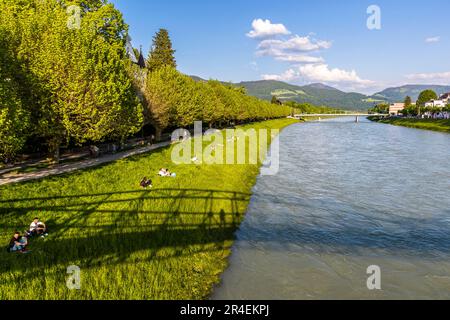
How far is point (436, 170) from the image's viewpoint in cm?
4184

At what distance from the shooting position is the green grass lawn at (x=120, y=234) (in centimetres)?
1338

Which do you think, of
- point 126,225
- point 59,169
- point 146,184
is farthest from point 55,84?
point 126,225

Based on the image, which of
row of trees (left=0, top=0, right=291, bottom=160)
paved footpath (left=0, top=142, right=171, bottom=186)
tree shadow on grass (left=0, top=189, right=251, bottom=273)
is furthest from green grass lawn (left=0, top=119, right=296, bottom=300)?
row of trees (left=0, top=0, right=291, bottom=160)

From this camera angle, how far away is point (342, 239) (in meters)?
20.5

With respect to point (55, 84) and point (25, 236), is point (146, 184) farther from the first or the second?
point (25, 236)

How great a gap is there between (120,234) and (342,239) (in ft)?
42.9

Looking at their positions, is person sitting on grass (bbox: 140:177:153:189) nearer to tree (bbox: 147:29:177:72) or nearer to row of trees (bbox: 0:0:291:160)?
row of trees (bbox: 0:0:291:160)

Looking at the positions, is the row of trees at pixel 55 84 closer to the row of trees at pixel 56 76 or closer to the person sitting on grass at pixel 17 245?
the row of trees at pixel 56 76

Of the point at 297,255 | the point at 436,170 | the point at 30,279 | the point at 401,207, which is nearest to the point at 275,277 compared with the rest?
the point at 297,255

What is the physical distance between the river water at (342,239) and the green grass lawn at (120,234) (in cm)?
165

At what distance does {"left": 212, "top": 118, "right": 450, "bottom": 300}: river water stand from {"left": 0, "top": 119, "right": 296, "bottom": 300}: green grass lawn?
165 centimetres

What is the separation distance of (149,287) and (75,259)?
383 centimetres

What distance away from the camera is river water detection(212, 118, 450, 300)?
49.8ft

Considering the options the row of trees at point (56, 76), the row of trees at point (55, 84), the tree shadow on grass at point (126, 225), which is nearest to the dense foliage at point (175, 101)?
the row of trees at point (55, 84)
